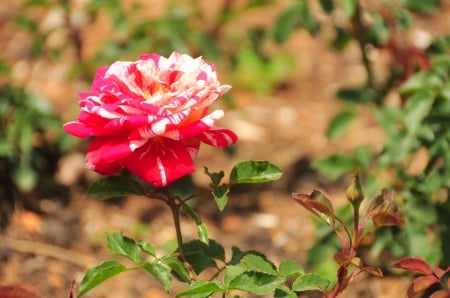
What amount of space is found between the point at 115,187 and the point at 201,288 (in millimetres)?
223

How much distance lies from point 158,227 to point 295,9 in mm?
787

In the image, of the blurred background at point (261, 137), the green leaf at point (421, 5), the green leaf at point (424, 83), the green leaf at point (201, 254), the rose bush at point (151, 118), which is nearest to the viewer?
the rose bush at point (151, 118)

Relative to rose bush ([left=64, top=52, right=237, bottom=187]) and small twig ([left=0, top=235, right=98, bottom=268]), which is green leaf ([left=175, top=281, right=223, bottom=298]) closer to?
rose bush ([left=64, top=52, right=237, bottom=187])

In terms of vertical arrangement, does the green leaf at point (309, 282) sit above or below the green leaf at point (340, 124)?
above

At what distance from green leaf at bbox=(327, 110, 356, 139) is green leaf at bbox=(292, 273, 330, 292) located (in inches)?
42.4

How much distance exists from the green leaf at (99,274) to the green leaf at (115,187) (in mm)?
115

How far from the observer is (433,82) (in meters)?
1.87

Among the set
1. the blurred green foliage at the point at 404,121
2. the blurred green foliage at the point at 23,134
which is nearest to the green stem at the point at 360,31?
the blurred green foliage at the point at 404,121

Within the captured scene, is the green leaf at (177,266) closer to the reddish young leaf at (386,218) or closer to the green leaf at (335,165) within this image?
the reddish young leaf at (386,218)

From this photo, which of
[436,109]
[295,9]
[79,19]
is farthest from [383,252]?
[79,19]

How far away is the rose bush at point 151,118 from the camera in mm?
1187

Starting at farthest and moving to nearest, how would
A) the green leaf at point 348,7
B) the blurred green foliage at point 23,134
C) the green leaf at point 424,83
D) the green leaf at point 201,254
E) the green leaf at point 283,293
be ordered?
the blurred green foliage at point 23,134, the green leaf at point 348,7, the green leaf at point 424,83, the green leaf at point 201,254, the green leaf at point 283,293

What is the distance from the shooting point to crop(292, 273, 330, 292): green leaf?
129 cm

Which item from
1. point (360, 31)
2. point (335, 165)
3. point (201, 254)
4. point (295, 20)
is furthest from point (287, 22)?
point (201, 254)
